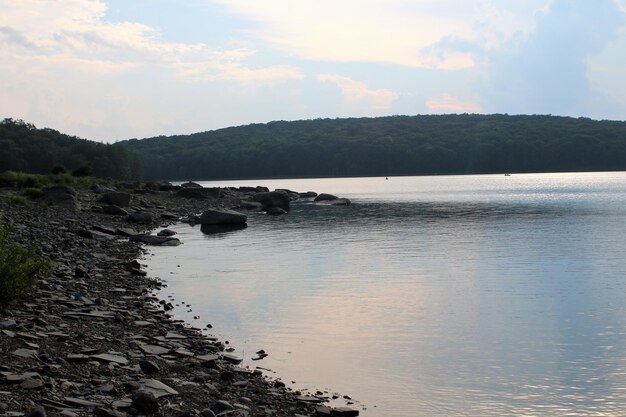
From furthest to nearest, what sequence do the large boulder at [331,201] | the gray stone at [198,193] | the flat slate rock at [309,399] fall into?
1. the large boulder at [331,201]
2. the gray stone at [198,193]
3. the flat slate rock at [309,399]

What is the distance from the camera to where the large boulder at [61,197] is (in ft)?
147

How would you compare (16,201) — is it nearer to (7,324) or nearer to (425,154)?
(7,324)

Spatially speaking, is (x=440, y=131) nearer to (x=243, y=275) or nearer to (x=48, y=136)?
(x=48, y=136)

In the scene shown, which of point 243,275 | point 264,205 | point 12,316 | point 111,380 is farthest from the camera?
point 264,205

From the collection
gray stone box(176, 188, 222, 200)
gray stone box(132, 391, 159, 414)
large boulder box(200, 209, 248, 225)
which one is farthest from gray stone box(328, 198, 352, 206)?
gray stone box(132, 391, 159, 414)

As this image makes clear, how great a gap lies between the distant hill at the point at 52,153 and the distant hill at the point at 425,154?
50.2 metres

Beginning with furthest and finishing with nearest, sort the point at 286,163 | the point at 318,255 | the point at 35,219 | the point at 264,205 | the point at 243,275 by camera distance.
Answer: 1. the point at 286,163
2. the point at 264,205
3. the point at 35,219
4. the point at 318,255
5. the point at 243,275

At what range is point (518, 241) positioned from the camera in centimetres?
3712

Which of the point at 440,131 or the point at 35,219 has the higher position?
the point at 440,131

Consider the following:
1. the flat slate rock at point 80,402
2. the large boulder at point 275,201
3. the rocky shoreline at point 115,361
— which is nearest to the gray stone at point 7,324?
the rocky shoreline at point 115,361

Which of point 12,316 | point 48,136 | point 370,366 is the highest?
point 48,136

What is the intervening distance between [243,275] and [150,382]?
15.3 metres

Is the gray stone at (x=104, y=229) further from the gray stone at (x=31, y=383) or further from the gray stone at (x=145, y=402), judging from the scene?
the gray stone at (x=145, y=402)

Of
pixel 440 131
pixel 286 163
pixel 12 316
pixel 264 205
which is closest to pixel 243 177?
pixel 286 163
